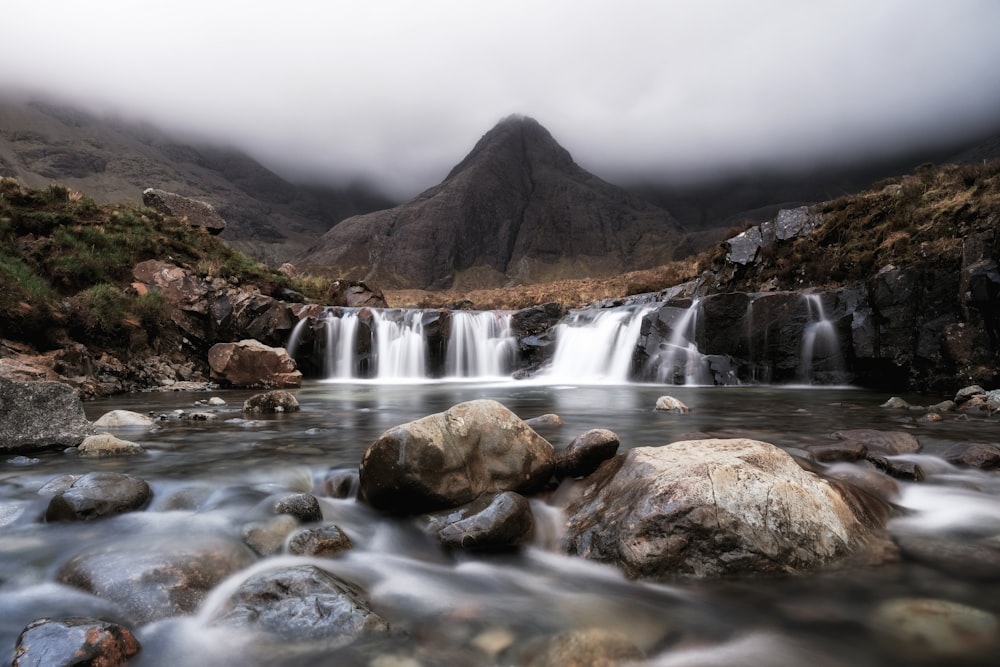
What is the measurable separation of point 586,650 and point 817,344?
1636 cm

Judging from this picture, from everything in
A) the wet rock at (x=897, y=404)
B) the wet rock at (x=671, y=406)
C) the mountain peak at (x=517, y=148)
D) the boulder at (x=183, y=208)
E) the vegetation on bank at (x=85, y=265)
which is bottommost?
the wet rock at (x=671, y=406)

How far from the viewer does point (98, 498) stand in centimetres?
414

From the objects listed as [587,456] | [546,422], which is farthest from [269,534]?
[546,422]

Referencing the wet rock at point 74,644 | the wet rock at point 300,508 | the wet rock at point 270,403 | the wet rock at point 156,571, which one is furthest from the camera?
the wet rock at point 270,403

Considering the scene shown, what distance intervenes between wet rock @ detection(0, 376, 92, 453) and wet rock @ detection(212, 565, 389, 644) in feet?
17.2

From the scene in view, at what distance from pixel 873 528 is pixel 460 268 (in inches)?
5112

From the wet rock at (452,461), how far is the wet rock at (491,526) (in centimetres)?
29

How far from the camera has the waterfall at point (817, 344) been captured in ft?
50.6

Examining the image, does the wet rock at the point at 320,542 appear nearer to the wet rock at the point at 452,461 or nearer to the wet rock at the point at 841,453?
the wet rock at the point at 452,461

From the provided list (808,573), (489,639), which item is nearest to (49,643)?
(489,639)

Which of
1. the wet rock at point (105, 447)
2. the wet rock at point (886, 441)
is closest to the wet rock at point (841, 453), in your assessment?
the wet rock at point (886, 441)

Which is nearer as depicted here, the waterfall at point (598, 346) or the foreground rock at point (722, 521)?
the foreground rock at point (722, 521)

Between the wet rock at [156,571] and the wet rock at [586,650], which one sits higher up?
the wet rock at [156,571]

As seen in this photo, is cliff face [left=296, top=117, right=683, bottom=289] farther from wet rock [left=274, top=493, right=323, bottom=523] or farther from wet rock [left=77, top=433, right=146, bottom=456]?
wet rock [left=274, top=493, right=323, bottom=523]
